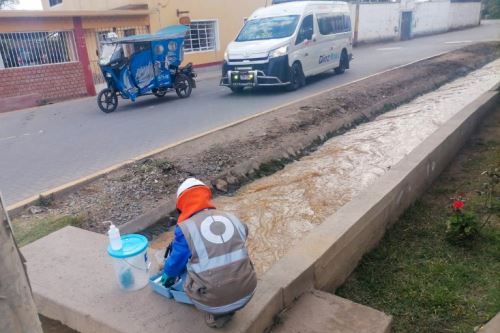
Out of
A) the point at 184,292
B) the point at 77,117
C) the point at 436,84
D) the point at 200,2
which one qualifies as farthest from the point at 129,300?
the point at 200,2

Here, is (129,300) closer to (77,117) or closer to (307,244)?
(307,244)

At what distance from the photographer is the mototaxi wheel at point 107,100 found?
426 inches

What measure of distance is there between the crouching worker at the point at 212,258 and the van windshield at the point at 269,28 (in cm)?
998

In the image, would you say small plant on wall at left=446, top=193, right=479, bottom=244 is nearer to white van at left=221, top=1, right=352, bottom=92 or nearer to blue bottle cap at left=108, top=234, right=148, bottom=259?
blue bottle cap at left=108, top=234, right=148, bottom=259

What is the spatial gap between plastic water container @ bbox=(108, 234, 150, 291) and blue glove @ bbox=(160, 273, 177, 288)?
24 centimetres

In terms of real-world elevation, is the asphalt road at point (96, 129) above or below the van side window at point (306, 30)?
below

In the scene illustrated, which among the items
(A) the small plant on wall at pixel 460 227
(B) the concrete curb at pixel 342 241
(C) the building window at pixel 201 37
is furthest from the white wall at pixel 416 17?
(A) the small plant on wall at pixel 460 227

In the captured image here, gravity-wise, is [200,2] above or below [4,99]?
above

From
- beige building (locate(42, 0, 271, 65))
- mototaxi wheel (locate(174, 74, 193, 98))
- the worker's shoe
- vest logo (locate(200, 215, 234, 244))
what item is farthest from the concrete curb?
beige building (locate(42, 0, 271, 65))

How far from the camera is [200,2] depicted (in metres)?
18.5

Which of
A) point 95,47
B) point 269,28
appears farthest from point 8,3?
point 269,28

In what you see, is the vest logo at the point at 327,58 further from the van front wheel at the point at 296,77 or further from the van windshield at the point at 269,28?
the van windshield at the point at 269,28

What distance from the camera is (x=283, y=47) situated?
11258 mm

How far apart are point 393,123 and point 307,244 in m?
6.23
